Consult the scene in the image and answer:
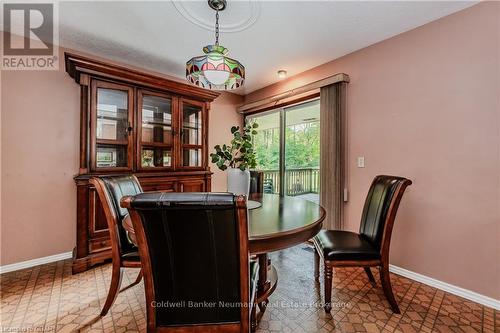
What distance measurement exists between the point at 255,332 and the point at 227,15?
8.19 feet

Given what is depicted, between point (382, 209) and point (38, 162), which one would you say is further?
point (38, 162)

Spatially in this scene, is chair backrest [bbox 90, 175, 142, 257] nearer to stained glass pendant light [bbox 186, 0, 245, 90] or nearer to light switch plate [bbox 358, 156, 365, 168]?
stained glass pendant light [bbox 186, 0, 245, 90]

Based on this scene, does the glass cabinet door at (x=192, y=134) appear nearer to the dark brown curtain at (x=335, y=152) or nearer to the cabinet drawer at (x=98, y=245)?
the cabinet drawer at (x=98, y=245)

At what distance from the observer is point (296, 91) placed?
3213 mm

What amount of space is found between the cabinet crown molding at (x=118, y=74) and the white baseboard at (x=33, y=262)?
1950mm

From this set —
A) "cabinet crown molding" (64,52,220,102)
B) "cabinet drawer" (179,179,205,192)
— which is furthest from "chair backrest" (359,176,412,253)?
"cabinet crown molding" (64,52,220,102)

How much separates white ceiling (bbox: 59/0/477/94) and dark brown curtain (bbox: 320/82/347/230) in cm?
52

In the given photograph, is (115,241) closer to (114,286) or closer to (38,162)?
(114,286)

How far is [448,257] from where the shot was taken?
6.57 feet

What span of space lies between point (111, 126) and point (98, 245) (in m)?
1.30

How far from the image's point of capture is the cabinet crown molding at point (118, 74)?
2242 mm

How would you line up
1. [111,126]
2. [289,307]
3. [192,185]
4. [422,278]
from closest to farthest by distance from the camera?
[289,307] < [422,278] < [111,126] < [192,185]

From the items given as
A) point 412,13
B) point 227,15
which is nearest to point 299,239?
point 227,15

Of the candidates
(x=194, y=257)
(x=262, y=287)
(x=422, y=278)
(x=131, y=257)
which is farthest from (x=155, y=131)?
(x=422, y=278)
